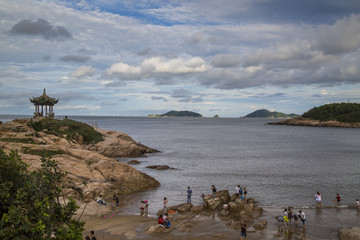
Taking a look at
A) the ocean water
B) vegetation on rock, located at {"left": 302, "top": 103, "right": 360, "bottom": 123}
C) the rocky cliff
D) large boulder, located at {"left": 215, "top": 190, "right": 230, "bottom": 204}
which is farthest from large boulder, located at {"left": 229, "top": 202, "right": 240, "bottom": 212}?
vegetation on rock, located at {"left": 302, "top": 103, "right": 360, "bottom": 123}

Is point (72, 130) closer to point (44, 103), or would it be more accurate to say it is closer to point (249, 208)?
point (44, 103)

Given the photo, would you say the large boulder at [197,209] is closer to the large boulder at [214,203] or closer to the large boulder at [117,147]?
the large boulder at [214,203]

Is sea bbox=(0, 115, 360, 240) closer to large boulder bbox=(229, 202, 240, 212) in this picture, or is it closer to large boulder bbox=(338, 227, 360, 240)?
large boulder bbox=(338, 227, 360, 240)

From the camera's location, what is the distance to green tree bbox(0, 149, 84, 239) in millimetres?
9422

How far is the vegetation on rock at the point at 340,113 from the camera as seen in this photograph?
577 ft

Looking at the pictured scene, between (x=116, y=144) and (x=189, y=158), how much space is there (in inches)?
656

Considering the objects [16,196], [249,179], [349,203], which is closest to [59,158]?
[16,196]

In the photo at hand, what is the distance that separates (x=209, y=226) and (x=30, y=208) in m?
17.0

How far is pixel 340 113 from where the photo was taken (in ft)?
615

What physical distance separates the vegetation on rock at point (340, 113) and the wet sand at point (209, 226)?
174 metres

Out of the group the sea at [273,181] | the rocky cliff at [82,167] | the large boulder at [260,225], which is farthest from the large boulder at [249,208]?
the rocky cliff at [82,167]

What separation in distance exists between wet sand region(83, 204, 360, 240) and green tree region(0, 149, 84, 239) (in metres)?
11.8

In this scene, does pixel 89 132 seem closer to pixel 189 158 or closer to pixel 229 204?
pixel 189 158

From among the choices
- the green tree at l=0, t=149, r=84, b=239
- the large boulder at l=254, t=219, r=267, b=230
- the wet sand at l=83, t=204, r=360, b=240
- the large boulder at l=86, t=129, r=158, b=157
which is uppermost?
the green tree at l=0, t=149, r=84, b=239
